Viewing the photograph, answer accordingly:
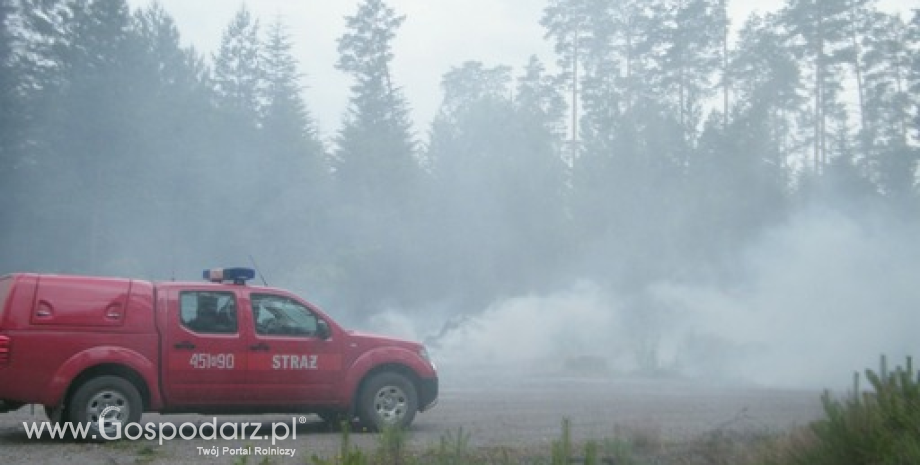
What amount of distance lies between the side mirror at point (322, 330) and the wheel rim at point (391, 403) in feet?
3.22

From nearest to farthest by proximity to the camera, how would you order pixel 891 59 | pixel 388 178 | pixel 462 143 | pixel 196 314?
pixel 196 314 < pixel 891 59 < pixel 388 178 < pixel 462 143

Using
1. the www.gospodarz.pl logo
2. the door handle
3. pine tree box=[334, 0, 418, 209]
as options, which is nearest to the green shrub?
the www.gospodarz.pl logo

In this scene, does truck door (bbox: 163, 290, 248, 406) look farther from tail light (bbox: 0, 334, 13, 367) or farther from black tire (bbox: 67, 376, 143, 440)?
tail light (bbox: 0, 334, 13, 367)

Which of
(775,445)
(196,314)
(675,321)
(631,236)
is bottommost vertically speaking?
(775,445)

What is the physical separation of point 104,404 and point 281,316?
231cm

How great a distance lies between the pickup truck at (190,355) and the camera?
9.96 metres

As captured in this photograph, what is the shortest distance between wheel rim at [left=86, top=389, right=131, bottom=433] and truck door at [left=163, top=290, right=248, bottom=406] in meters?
0.54

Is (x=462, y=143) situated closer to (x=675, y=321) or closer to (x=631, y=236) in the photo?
(x=631, y=236)

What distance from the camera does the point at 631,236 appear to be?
36031 millimetres

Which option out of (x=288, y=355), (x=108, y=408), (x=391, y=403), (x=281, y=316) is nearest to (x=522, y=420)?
(x=391, y=403)

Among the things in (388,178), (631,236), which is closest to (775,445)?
(631,236)

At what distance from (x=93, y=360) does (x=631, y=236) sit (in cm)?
2809

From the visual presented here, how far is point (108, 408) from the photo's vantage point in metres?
10.1

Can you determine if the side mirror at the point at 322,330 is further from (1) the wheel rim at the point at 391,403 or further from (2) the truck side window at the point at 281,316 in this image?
(1) the wheel rim at the point at 391,403
